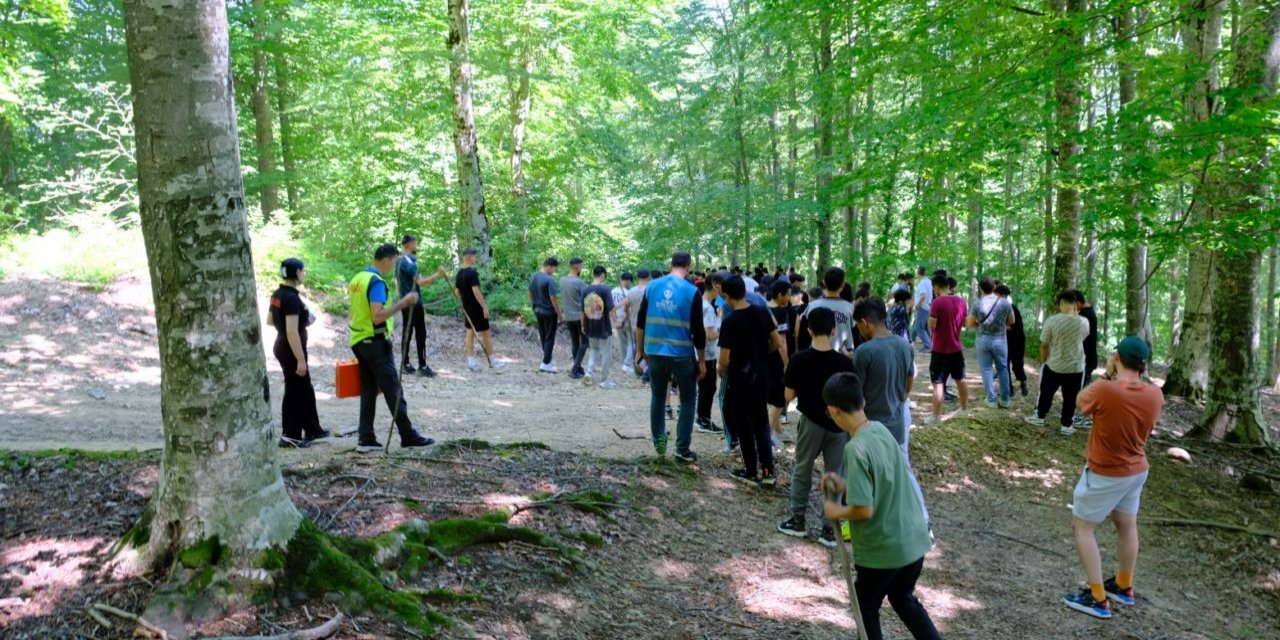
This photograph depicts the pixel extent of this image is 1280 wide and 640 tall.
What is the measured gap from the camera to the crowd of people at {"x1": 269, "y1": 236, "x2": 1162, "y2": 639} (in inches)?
155

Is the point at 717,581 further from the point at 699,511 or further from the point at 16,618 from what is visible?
the point at 16,618

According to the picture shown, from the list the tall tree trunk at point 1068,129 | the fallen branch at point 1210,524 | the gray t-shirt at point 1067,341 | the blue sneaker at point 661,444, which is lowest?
the fallen branch at point 1210,524

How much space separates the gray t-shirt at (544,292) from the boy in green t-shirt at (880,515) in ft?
31.7

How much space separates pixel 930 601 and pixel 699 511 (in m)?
1.95

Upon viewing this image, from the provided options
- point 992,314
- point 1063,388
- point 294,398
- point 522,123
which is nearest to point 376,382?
point 294,398

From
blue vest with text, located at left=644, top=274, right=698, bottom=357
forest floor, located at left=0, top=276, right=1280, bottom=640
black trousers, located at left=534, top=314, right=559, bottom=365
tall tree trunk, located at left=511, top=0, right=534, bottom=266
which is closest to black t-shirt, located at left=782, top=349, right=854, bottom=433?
forest floor, located at left=0, top=276, right=1280, bottom=640

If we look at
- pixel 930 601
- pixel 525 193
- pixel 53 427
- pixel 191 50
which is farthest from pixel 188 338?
pixel 525 193

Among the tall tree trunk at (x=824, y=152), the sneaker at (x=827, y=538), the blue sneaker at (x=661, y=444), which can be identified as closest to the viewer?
the sneaker at (x=827, y=538)

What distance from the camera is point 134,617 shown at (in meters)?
3.11

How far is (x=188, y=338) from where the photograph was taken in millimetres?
3340

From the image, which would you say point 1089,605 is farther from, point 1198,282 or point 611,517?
point 1198,282

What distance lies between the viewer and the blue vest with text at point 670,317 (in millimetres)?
7125

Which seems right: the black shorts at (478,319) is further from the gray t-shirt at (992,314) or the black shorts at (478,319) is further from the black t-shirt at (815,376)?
the gray t-shirt at (992,314)

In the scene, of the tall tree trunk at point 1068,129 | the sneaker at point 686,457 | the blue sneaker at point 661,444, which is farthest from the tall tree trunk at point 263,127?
the tall tree trunk at point 1068,129
